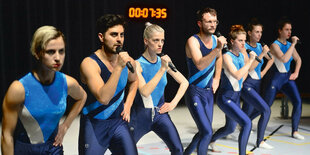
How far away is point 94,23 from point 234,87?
4.74 meters

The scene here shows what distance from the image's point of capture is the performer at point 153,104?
3734mm

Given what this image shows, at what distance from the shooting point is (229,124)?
5.10 metres

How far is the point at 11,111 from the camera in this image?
7.72 feet

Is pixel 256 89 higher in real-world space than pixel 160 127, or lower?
lower

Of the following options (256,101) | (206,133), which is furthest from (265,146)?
(206,133)

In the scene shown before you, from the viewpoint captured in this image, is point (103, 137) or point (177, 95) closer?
point (103, 137)

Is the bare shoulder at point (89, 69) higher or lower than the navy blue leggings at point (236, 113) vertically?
higher

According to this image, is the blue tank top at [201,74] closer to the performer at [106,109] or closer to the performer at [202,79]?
the performer at [202,79]

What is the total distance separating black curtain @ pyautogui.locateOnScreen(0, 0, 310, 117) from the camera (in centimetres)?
829

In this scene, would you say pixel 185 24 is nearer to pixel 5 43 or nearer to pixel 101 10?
pixel 101 10

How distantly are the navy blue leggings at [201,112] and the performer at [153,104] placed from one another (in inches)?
21.3

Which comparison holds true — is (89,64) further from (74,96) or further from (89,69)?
(74,96)

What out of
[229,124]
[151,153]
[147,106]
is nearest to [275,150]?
[229,124]

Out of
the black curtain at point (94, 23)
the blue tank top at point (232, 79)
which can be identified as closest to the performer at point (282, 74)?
the blue tank top at point (232, 79)
